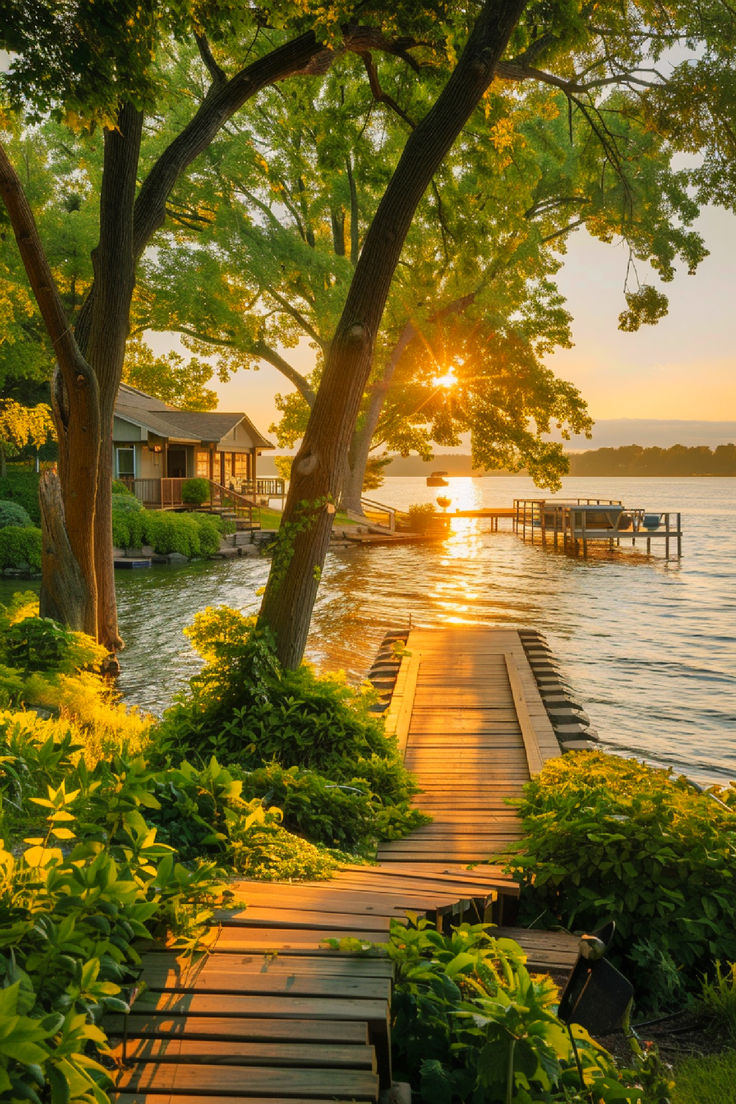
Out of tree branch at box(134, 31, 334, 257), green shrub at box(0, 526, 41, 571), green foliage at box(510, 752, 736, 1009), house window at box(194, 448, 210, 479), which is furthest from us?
house window at box(194, 448, 210, 479)

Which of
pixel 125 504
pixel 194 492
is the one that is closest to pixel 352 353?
pixel 125 504

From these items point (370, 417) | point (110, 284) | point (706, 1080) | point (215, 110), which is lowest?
point (706, 1080)

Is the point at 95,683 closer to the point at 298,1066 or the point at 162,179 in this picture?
the point at 162,179

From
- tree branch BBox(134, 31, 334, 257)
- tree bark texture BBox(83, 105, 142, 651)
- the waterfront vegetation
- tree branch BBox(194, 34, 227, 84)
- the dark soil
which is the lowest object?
the dark soil

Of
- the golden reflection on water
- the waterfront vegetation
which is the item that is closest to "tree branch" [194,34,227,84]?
the waterfront vegetation

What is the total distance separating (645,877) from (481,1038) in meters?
2.11

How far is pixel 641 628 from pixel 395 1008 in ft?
65.4

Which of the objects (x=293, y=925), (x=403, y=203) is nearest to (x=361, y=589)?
(x=403, y=203)

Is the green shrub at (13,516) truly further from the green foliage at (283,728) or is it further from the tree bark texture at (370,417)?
the green foliage at (283,728)

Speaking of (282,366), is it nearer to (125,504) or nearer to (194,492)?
(194,492)

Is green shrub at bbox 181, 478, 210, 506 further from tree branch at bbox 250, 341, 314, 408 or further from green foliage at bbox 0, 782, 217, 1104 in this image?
green foliage at bbox 0, 782, 217, 1104

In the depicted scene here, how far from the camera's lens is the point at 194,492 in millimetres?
41625

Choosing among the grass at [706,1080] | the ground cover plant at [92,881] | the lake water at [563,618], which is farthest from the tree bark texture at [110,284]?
the grass at [706,1080]

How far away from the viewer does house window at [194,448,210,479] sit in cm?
5053
